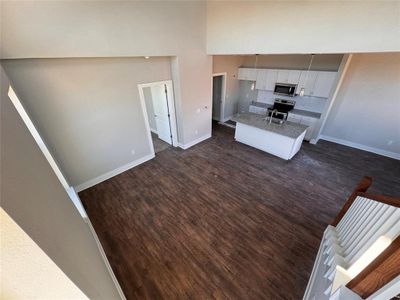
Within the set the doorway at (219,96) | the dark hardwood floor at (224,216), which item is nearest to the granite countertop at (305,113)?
the dark hardwood floor at (224,216)

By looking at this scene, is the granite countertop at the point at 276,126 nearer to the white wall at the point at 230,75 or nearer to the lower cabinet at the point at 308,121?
the lower cabinet at the point at 308,121

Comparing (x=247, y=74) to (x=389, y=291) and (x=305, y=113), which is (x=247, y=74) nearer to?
(x=305, y=113)

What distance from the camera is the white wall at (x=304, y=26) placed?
103 inches

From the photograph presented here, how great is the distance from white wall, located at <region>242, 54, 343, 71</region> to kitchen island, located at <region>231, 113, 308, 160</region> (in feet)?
7.15

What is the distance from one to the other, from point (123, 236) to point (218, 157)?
324 centimetres

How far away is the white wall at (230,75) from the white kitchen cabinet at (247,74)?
0.59ft

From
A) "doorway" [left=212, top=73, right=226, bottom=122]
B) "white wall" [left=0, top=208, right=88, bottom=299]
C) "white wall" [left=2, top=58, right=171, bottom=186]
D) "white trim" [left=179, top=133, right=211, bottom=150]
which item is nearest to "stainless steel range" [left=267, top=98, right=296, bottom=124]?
"doorway" [left=212, top=73, right=226, bottom=122]

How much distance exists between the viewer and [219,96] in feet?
24.5

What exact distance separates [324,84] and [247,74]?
283 centimetres

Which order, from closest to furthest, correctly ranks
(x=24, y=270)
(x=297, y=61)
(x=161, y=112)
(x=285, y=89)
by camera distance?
(x=24, y=270) → (x=161, y=112) → (x=297, y=61) → (x=285, y=89)

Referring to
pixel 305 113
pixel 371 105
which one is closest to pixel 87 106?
pixel 305 113

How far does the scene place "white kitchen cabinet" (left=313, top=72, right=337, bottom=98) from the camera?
5234mm

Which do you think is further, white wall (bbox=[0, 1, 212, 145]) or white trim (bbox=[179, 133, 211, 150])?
white trim (bbox=[179, 133, 211, 150])

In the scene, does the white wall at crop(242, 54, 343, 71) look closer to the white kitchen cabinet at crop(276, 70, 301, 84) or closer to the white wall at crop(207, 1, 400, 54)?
the white kitchen cabinet at crop(276, 70, 301, 84)
